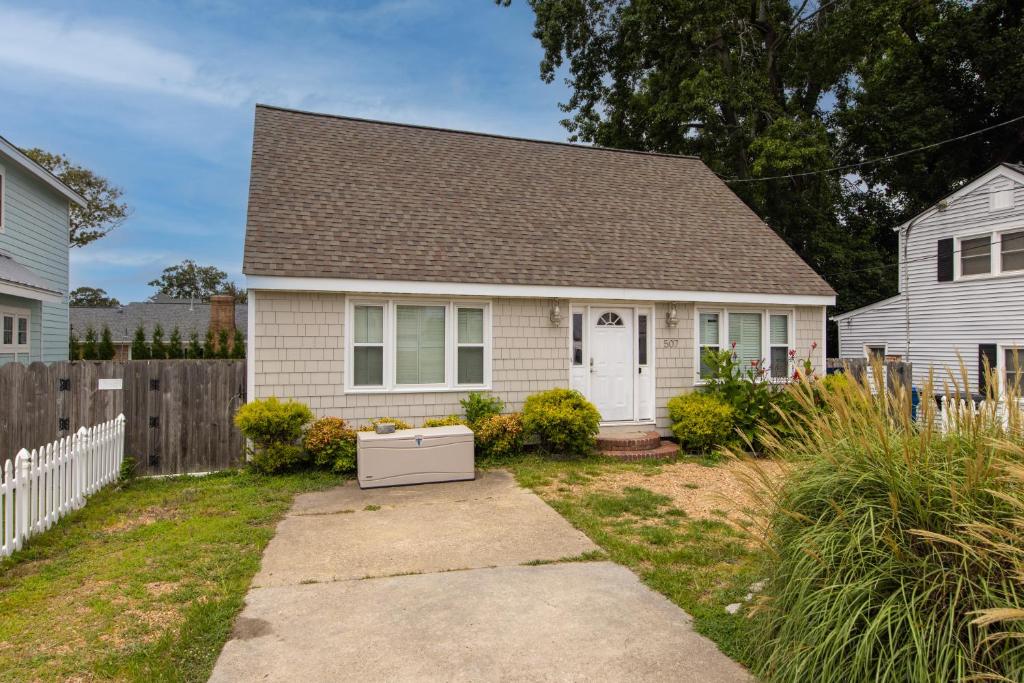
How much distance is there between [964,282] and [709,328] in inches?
424

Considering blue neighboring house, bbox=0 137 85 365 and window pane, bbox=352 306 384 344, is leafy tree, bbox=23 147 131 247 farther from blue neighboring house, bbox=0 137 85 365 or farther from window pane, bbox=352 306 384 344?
window pane, bbox=352 306 384 344

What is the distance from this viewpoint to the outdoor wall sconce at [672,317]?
34.6ft

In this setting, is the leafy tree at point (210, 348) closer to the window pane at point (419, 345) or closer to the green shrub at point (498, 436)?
the window pane at point (419, 345)

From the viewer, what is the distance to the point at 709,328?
36.2 ft

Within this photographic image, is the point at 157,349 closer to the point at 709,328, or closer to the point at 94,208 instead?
the point at 94,208

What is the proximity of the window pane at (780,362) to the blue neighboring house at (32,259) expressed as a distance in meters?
13.1

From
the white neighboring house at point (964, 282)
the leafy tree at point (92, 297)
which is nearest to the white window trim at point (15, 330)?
the white neighboring house at point (964, 282)

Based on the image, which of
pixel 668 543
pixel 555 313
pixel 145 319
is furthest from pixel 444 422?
pixel 145 319

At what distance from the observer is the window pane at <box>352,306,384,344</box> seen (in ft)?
29.9

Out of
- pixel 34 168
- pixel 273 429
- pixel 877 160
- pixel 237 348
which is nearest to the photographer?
pixel 273 429

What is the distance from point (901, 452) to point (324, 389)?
7.59 m

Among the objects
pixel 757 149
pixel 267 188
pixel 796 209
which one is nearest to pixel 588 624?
pixel 267 188

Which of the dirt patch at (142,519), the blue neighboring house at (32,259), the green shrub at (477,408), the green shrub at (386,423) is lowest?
the dirt patch at (142,519)

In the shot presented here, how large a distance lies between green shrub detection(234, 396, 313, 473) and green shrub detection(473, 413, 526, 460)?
245 cm
